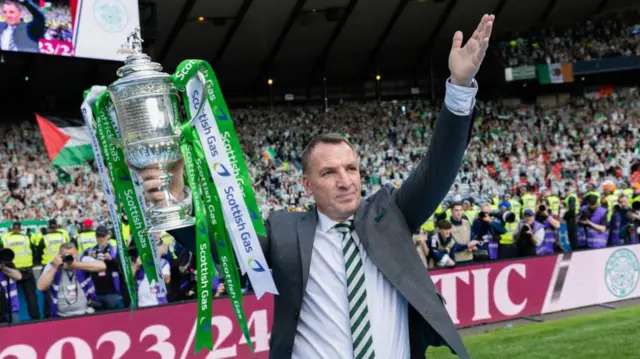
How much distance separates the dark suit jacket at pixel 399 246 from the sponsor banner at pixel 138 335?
Answer: 5.64m

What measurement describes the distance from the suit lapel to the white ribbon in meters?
0.13

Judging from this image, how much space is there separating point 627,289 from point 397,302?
35.9 ft

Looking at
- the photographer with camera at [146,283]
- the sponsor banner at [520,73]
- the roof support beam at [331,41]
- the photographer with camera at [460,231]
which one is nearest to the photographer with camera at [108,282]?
the photographer with camera at [146,283]

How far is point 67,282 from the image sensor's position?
30.1ft

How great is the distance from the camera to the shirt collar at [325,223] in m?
3.08

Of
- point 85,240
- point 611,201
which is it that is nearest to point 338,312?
point 85,240

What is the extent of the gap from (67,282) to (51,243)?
114 inches

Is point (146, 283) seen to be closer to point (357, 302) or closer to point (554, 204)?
point (357, 302)

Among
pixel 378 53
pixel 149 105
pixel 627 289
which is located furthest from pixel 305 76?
pixel 149 105

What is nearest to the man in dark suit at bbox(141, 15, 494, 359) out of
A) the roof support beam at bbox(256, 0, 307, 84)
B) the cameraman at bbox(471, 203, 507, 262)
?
the cameraman at bbox(471, 203, 507, 262)

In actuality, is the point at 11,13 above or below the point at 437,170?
above

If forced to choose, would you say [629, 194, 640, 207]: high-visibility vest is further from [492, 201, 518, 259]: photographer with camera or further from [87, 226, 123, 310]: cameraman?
[87, 226, 123, 310]: cameraman

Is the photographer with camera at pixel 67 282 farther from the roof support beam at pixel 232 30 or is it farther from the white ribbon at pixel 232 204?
the roof support beam at pixel 232 30

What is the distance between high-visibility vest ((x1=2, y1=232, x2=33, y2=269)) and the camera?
38.5 feet
